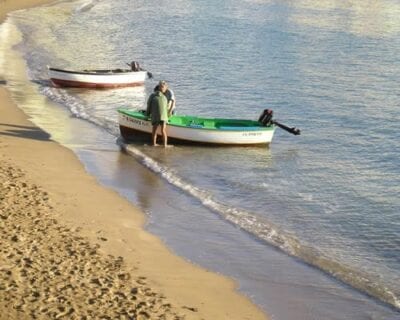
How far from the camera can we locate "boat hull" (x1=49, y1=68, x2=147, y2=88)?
28422 mm

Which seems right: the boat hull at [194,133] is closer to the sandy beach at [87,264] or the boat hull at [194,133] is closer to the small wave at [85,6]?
the sandy beach at [87,264]

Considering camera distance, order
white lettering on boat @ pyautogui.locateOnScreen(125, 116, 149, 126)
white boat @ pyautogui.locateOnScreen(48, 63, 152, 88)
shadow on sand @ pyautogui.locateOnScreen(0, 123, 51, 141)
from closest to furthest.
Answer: shadow on sand @ pyautogui.locateOnScreen(0, 123, 51, 141), white lettering on boat @ pyautogui.locateOnScreen(125, 116, 149, 126), white boat @ pyautogui.locateOnScreen(48, 63, 152, 88)

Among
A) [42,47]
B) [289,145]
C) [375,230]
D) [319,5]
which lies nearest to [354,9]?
[319,5]

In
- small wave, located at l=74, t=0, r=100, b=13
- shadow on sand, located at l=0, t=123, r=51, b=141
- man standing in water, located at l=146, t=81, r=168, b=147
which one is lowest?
shadow on sand, located at l=0, t=123, r=51, b=141

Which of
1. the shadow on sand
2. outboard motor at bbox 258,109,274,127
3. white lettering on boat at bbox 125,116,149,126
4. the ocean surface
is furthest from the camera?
outboard motor at bbox 258,109,274,127

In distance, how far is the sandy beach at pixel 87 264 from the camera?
886 cm

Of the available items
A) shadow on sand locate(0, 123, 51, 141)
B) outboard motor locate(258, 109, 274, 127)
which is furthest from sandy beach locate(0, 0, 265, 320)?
outboard motor locate(258, 109, 274, 127)

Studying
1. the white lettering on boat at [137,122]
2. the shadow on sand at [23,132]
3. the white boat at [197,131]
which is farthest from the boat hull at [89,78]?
the white lettering on boat at [137,122]

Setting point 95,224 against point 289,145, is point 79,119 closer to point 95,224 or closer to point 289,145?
point 289,145

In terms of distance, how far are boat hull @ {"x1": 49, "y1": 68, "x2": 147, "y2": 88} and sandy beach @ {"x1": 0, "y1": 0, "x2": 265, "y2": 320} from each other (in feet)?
44.5

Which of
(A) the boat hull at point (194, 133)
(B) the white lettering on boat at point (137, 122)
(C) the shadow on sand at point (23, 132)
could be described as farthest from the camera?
(A) the boat hull at point (194, 133)

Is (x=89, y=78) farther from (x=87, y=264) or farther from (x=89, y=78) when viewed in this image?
(x=87, y=264)

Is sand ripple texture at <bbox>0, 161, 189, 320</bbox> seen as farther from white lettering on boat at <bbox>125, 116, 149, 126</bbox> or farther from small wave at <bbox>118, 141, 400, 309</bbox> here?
white lettering on boat at <bbox>125, 116, 149, 126</bbox>

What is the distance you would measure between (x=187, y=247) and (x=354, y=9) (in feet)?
224
